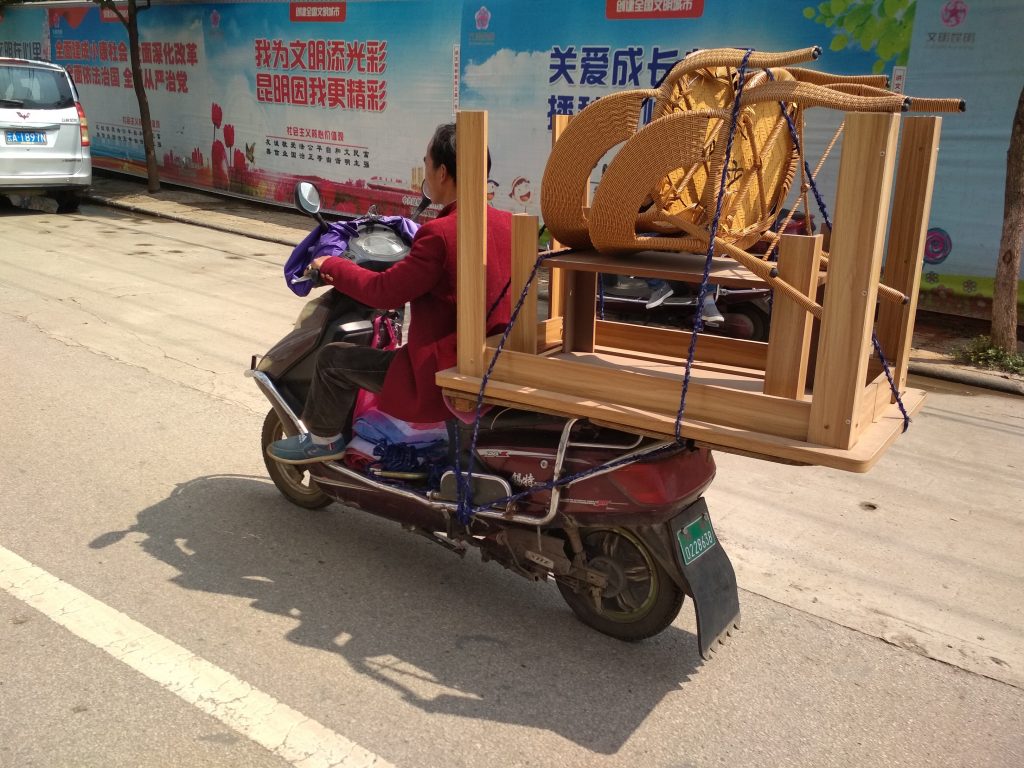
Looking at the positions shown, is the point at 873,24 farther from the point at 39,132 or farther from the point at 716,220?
the point at 39,132

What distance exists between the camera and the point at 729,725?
286 cm

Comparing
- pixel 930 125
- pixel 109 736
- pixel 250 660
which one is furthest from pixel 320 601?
pixel 930 125

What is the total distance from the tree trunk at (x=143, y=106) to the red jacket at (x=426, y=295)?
1255 centimetres

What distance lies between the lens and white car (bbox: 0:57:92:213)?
464 inches

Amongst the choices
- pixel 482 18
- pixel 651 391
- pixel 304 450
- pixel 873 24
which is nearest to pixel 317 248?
pixel 304 450

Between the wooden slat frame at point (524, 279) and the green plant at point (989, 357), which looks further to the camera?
the green plant at point (989, 357)

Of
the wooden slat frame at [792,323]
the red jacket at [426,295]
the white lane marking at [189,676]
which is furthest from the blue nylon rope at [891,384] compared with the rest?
the white lane marking at [189,676]

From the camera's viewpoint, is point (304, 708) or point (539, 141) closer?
point (304, 708)

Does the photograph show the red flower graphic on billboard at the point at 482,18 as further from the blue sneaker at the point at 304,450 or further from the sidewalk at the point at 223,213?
the blue sneaker at the point at 304,450

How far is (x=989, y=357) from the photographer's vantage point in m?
7.07

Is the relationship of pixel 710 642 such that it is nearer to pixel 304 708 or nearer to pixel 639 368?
pixel 639 368

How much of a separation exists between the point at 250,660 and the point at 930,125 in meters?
2.76

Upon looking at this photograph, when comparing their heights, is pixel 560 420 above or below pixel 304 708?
above

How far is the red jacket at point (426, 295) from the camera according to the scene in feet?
10.6
